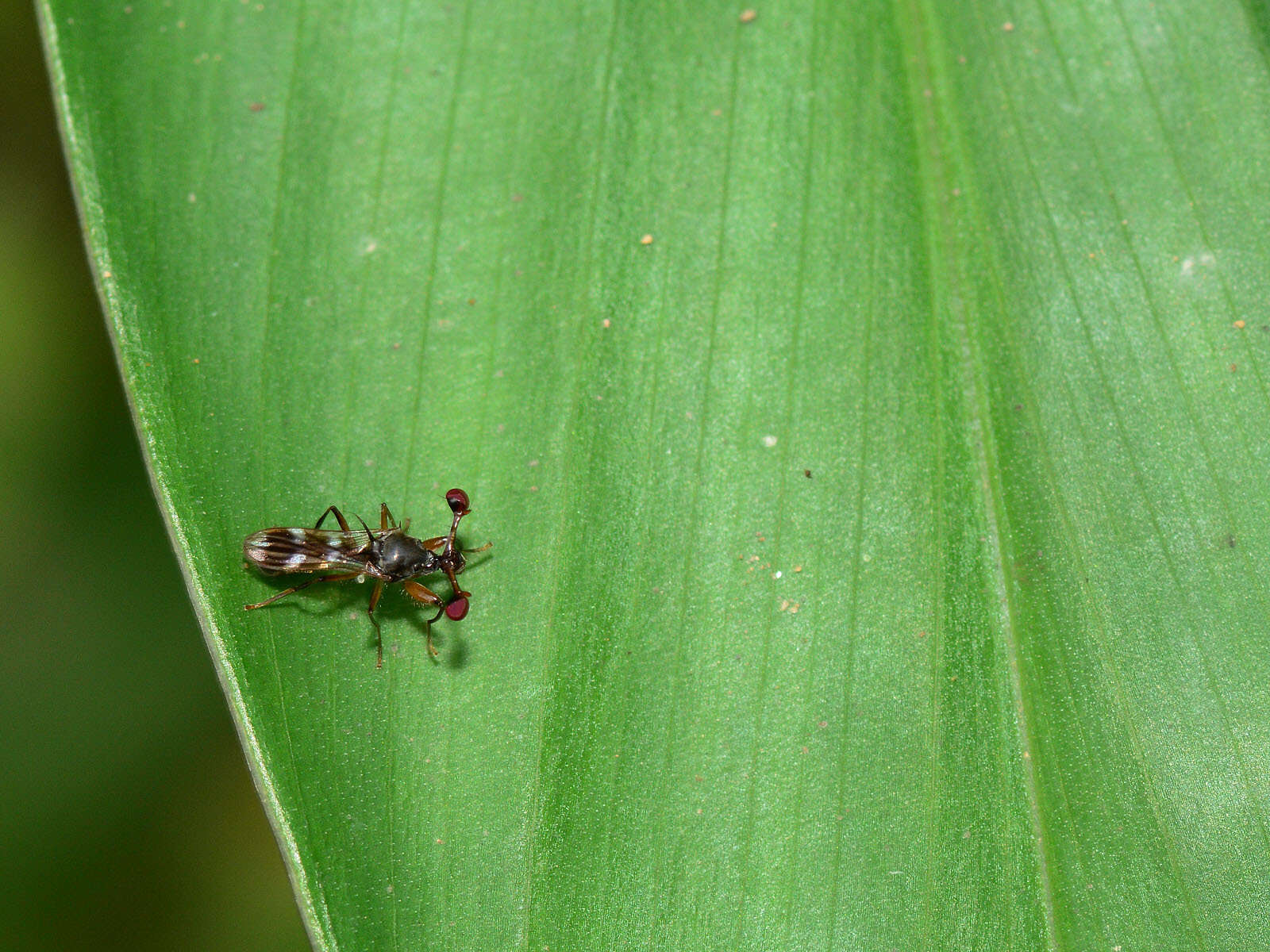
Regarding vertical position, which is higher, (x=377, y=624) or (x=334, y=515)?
(x=334, y=515)

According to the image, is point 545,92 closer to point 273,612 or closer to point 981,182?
point 981,182

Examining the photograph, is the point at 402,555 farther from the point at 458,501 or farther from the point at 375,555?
the point at 458,501

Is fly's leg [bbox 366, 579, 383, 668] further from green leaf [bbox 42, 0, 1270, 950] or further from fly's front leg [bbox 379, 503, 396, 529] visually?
fly's front leg [bbox 379, 503, 396, 529]

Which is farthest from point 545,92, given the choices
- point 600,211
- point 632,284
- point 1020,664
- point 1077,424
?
point 1020,664

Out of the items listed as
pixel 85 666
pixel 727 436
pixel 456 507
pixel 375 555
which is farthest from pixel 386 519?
pixel 85 666

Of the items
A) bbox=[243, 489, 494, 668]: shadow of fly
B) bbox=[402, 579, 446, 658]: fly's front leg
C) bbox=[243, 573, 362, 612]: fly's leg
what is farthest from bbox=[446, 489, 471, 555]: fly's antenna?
bbox=[243, 573, 362, 612]: fly's leg

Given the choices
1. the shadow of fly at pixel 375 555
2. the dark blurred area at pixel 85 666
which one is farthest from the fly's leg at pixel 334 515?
the dark blurred area at pixel 85 666
